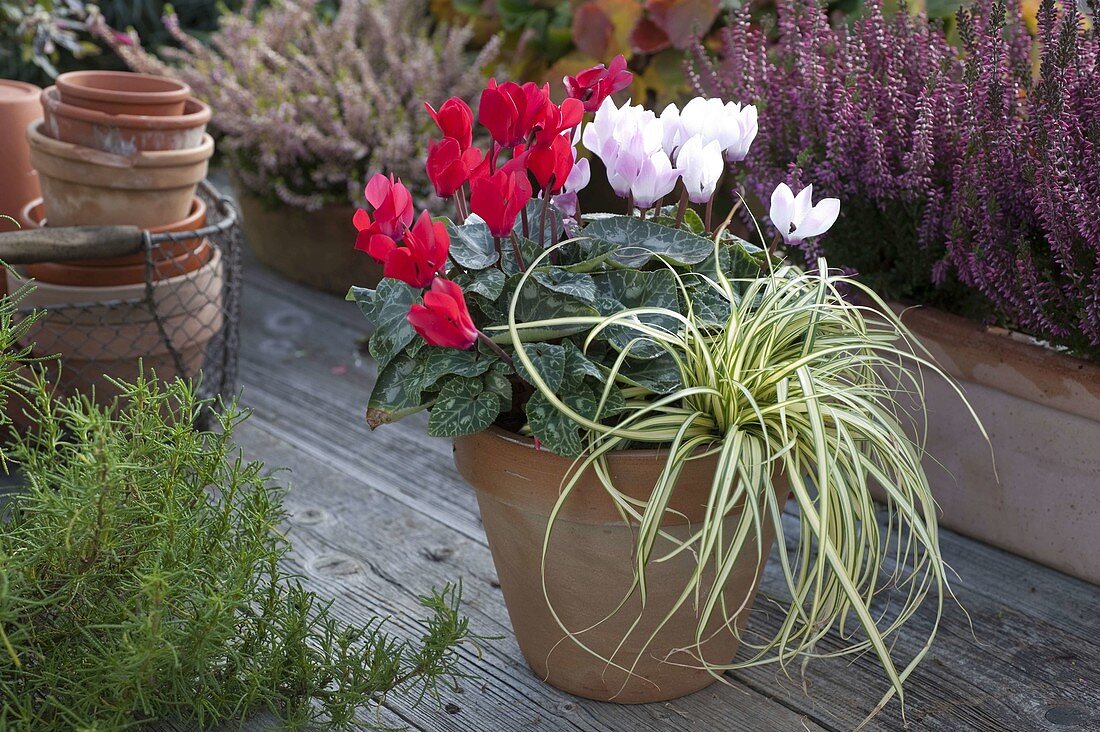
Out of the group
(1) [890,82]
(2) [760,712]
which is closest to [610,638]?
(2) [760,712]

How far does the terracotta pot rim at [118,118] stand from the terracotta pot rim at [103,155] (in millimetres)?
44

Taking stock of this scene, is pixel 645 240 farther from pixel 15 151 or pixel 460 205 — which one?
pixel 15 151

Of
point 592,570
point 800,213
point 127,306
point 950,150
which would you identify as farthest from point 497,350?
point 127,306

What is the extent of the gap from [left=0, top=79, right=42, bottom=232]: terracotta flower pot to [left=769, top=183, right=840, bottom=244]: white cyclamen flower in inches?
55.6

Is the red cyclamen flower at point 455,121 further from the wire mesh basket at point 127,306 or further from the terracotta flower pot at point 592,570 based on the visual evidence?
the wire mesh basket at point 127,306

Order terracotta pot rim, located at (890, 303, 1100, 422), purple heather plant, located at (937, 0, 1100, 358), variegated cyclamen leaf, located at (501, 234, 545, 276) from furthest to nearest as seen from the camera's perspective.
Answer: terracotta pot rim, located at (890, 303, 1100, 422)
purple heather plant, located at (937, 0, 1100, 358)
variegated cyclamen leaf, located at (501, 234, 545, 276)

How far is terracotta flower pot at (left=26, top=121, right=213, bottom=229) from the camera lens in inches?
69.6

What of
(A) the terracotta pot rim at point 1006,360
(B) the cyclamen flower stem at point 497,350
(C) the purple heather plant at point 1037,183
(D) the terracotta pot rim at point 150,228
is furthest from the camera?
(D) the terracotta pot rim at point 150,228

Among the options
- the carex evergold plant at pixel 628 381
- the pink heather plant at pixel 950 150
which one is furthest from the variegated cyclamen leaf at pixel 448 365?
the pink heather plant at pixel 950 150

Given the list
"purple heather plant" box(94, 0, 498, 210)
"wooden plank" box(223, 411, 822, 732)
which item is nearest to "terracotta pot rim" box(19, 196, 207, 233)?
"wooden plank" box(223, 411, 822, 732)

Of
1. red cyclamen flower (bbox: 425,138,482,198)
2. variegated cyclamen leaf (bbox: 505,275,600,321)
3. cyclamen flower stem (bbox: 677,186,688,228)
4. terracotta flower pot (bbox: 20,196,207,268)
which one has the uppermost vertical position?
red cyclamen flower (bbox: 425,138,482,198)

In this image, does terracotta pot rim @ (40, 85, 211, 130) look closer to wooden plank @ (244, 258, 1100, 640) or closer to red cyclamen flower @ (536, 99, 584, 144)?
wooden plank @ (244, 258, 1100, 640)

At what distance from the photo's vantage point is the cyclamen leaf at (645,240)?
49.5 inches

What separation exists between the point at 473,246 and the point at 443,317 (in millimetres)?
220
